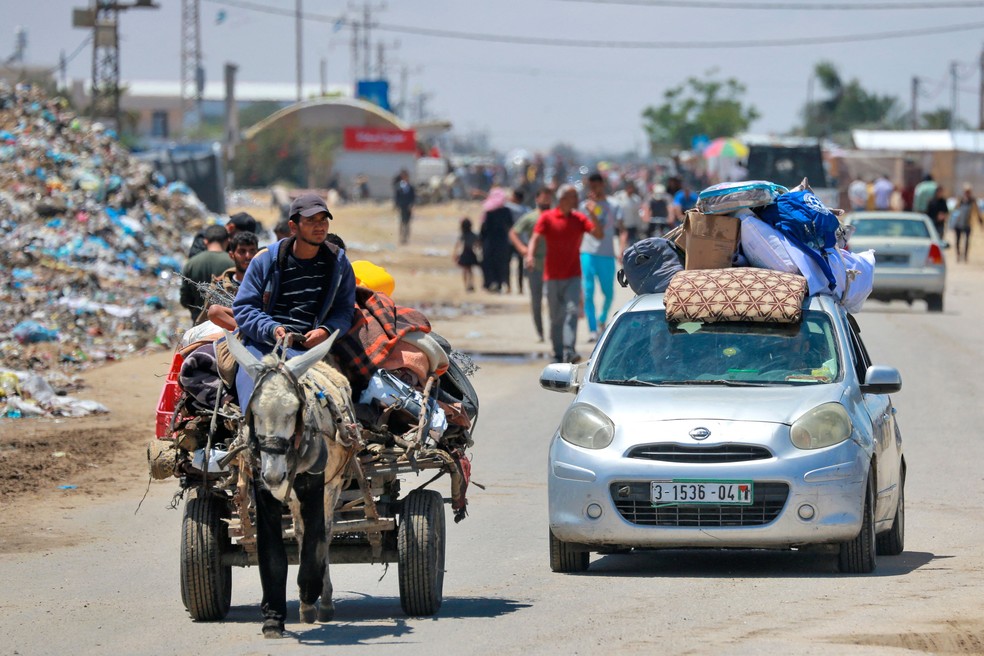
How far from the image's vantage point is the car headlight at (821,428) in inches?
309

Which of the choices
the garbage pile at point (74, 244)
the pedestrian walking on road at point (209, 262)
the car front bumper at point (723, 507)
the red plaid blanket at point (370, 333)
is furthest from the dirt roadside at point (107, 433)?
the car front bumper at point (723, 507)

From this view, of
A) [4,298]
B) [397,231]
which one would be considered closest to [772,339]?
[4,298]

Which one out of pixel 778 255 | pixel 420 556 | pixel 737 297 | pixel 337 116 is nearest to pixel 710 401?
pixel 737 297

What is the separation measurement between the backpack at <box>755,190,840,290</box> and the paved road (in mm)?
1852

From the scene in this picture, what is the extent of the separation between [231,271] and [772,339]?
11.1 ft

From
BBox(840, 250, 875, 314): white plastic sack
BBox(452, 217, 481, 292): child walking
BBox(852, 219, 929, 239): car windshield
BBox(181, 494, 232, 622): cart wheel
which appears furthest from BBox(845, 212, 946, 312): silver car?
BBox(181, 494, 232, 622): cart wheel

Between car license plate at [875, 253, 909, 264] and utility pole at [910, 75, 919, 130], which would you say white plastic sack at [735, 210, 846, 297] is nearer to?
car license plate at [875, 253, 909, 264]

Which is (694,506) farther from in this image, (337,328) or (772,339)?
(337,328)

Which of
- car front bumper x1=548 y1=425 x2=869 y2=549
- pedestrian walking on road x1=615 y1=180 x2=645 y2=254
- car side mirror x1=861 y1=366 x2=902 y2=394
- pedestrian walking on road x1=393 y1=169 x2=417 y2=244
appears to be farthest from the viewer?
pedestrian walking on road x1=393 y1=169 x2=417 y2=244

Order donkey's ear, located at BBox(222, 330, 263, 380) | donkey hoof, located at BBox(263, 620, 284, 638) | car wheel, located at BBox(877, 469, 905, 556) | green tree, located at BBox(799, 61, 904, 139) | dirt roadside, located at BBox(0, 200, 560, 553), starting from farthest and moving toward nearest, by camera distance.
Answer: green tree, located at BBox(799, 61, 904, 139)
dirt roadside, located at BBox(0, 200, 560, 553)
car wheel, located at BBox(877, 469, 905, 556)
donkey hoof, located at BBox(263, 620, 284, 638)
donkey's ear, located at BBox(222, 330, 263, 380)

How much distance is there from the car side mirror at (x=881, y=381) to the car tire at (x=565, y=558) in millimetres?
1793

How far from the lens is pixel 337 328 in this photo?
22.7ft

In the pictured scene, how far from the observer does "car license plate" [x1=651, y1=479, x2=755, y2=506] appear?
7746mm

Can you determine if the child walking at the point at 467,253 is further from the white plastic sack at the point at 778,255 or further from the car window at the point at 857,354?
the car window at the point at 857,354
